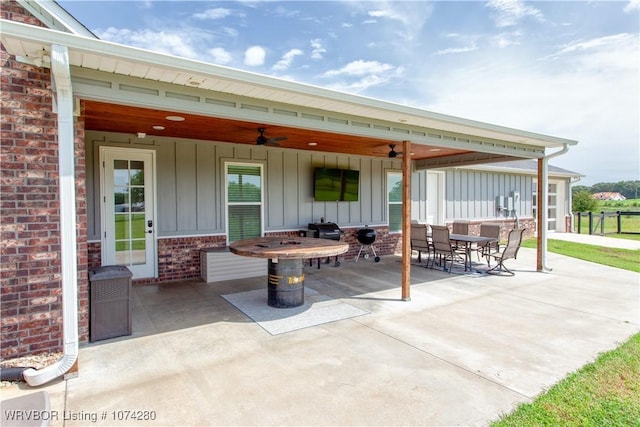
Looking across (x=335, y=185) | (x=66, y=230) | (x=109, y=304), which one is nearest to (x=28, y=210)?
(x=66, y=230)

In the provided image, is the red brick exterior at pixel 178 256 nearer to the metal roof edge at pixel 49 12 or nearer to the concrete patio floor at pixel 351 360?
the concrete patio floor at pixel 351 360

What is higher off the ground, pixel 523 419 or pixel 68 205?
pixel 68 205

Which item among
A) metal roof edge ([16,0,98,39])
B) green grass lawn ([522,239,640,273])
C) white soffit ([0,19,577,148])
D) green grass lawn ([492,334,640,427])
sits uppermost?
metal roof edge ([16,0,98,39])

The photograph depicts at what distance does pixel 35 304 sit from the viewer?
10.2 feet

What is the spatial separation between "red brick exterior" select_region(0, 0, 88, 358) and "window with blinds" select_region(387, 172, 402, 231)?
25.8ft

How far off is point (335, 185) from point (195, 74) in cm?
546

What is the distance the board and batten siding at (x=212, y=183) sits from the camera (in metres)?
5.91

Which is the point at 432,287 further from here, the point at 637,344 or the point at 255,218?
the point at 255,218

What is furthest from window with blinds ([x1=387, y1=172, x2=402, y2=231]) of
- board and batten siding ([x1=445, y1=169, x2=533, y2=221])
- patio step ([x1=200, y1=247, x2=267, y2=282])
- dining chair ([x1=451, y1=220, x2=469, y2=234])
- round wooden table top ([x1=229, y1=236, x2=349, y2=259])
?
round wooden table top ([x1=229, y1=236, x2=349, y2=259])

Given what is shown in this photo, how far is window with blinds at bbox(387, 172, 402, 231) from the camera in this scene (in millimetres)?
9680

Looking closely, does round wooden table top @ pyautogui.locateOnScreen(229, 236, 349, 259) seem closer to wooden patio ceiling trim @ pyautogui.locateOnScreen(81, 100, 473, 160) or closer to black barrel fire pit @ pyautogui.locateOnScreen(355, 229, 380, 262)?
wooden patio ceiling trim @ pyautogui.locateOnScreen(81, 100, 473, 160)

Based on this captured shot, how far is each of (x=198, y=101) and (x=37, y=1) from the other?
5.46ft

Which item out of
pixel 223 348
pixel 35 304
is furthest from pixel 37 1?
pixel 223 348

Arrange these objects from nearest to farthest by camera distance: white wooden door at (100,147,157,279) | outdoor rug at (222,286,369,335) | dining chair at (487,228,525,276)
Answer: outdoor rug at (222,286,369,335) < white wooden door at (100,147,157,279) < dining chair at (487,228,525,276)
